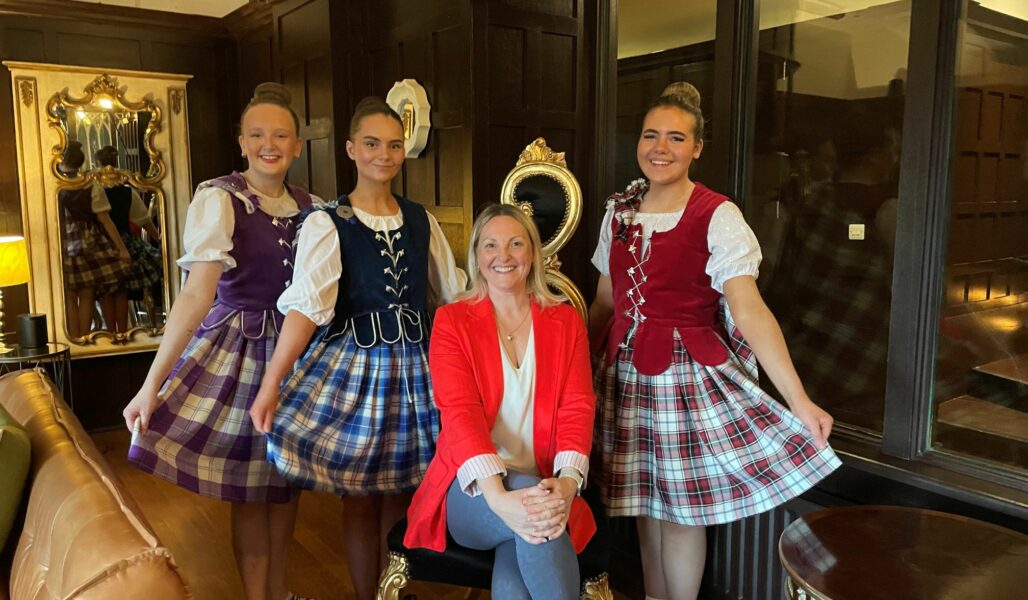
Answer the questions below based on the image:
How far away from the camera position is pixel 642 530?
2.22 metres

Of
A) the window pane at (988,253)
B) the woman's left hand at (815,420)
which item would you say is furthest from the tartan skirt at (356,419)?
the window pane at (988,253)

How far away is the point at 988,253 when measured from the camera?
A: 2076mm

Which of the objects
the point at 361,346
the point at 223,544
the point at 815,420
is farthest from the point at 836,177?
the point at 223,544

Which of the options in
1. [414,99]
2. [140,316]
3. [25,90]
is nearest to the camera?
[414,99]

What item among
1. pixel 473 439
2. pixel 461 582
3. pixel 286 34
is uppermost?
pixel 286 34

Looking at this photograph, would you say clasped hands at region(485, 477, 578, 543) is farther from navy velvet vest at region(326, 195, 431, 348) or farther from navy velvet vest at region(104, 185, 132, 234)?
navy velvet vest at region(104, 185, 132, 234)

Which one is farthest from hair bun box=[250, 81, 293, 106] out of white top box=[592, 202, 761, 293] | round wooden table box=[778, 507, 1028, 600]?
round wooden table box=[778, 507, 1028, 600]

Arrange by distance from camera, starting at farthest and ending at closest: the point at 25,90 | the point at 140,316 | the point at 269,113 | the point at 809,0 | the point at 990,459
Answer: the point at 140,316, the point at 25,90, the point at 809,0, the point at 269,113, the point at 990,459

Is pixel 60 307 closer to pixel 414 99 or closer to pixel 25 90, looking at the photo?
pixel 25 90

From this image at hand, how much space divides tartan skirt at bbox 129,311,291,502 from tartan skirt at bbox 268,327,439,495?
0.18 m

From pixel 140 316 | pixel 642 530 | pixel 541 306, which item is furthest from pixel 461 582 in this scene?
pixel 140 316

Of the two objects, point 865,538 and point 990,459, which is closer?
point 865,538

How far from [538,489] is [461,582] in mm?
373

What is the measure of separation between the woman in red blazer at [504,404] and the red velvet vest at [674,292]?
165 mm
